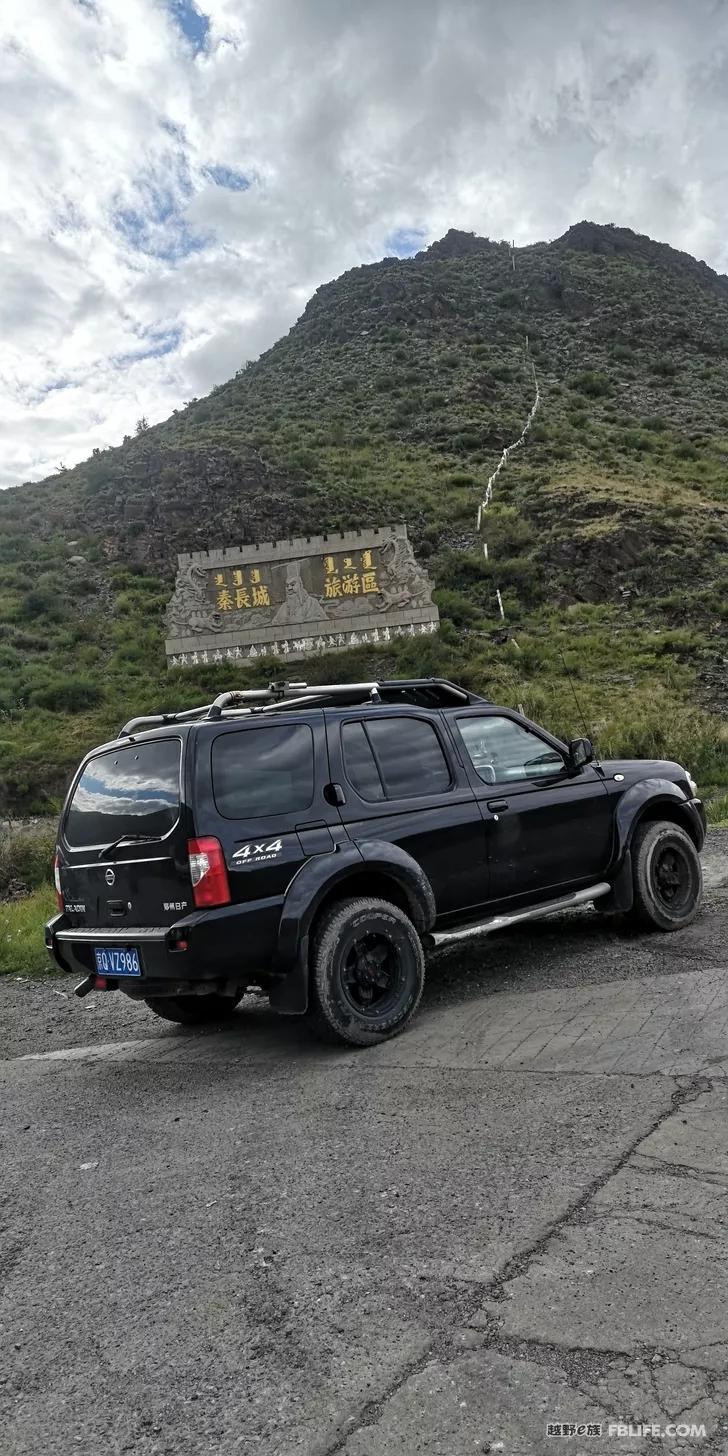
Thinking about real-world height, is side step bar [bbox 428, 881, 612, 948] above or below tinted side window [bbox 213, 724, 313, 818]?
below

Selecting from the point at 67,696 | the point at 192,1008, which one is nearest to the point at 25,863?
the point at 192,1008

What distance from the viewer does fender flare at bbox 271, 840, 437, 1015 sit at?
4.59 metres

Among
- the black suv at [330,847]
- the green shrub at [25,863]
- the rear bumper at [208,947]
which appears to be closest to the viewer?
the rear bumper at [208,947]

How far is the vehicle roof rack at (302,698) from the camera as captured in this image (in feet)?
17.5

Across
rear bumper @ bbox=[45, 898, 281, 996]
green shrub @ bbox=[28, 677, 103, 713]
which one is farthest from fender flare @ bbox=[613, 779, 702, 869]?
green shrub @ bbox=[28, 677, 103, 713]

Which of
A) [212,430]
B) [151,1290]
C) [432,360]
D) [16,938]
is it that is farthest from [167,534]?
[151,1290]

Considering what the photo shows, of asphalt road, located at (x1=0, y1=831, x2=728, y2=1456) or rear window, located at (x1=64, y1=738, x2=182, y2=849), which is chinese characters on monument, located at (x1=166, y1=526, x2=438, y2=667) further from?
asphalt road, located at (x1=0, y1=831, x2=728, y2=1456)

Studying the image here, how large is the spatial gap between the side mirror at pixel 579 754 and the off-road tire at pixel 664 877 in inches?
25.4

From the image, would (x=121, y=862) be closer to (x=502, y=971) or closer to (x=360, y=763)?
(x=360, y=763)

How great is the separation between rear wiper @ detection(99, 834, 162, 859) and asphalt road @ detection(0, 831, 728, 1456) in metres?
1.19

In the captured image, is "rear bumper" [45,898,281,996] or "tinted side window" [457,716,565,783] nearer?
"rear bumper" [45,898,281,996]

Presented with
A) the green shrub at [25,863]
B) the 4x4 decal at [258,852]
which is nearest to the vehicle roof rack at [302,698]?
the 4x4 decal at [258,852]

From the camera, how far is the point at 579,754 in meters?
6.25

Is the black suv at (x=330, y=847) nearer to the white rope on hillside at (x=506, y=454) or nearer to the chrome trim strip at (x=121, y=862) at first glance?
the chrome trim strip at (x=121, y=862)
